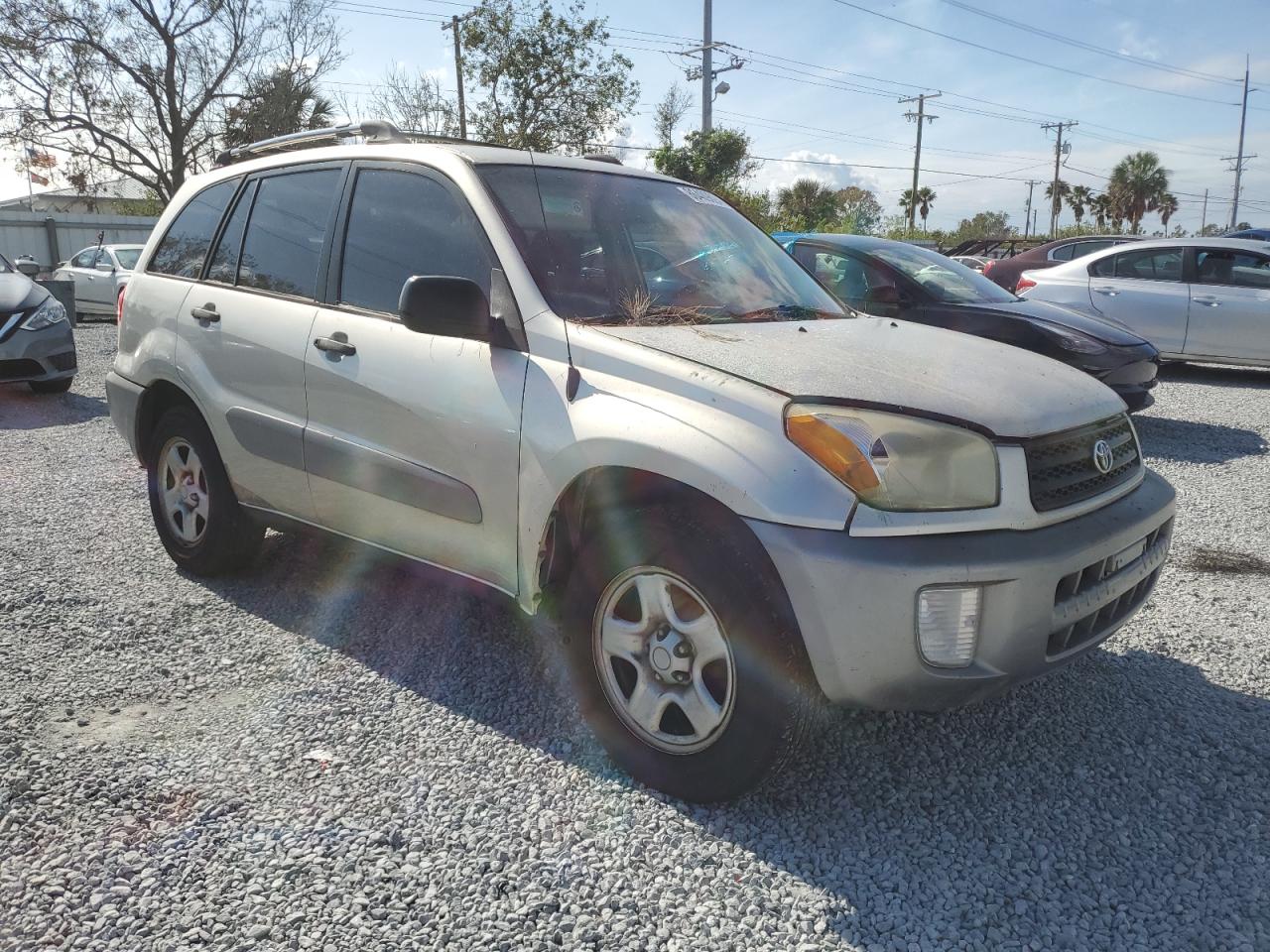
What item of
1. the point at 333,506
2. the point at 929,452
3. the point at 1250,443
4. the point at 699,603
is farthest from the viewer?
the point at 1250,443

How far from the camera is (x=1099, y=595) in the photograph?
2424 mm

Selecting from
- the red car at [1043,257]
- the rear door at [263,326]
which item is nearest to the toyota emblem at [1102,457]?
the rear door at [263,326]

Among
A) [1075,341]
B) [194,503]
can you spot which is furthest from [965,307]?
[194,503]

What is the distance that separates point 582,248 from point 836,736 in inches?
68.2

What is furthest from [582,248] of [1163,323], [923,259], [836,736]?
[1163,323]

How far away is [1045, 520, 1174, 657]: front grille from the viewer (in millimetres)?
2318

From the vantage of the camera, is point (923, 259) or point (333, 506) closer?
point (333, 506)

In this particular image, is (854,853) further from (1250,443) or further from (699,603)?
(1250,443)

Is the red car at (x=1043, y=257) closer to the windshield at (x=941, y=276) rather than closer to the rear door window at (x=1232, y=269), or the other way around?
the rear door window at (x=1232, y=269)

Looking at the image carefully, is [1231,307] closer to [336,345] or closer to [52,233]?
[336,345]

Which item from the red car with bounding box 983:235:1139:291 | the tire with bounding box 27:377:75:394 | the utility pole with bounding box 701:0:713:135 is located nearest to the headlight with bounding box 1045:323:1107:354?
the red car with bounding box 983:235:1139:291

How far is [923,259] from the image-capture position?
7.73 metres

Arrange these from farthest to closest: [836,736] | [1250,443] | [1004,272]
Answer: [1004,272] < [1250,443] < [836,736]

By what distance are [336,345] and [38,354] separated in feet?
22.3
